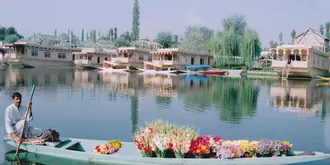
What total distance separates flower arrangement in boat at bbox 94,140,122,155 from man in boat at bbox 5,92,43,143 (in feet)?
5.56

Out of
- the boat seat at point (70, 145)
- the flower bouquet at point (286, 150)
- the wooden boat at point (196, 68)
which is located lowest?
the boat seat at point (70, 145)

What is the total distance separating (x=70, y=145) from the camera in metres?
6.93

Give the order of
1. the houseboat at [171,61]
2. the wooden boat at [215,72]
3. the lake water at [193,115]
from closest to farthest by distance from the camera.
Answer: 1. the lake water at [193,115]
2. the wooden boat at [215,72]
3. the houseboat at [171,61]

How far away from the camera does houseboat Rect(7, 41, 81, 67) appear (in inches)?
2165

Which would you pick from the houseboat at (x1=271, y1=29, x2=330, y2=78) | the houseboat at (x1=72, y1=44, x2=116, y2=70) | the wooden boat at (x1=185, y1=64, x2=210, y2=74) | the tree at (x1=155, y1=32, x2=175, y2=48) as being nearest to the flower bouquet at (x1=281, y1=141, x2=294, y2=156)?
the houseboat at (x1=271, y1=29, x2=330, y2=78)

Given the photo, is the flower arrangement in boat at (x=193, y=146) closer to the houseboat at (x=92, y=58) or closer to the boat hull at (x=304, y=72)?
the boat hull at (x=304, y=72)

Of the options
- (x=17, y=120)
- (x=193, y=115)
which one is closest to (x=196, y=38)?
(x=193, y=115)

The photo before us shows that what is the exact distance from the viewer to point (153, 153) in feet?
20.3

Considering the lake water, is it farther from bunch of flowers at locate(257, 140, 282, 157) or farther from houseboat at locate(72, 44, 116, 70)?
houseboat at locate(72, 44, 116, 70)

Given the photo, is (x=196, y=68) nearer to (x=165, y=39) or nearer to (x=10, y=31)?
(x=165, y=39)

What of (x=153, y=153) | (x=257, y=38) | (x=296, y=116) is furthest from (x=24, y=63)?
(x=153, y=153)

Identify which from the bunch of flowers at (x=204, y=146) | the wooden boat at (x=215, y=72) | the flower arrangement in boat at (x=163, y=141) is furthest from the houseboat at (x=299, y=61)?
the flower arrangement in boat at (x=163, y=141)

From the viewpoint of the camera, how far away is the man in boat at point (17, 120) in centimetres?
691

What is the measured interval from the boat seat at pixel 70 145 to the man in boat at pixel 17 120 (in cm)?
69
